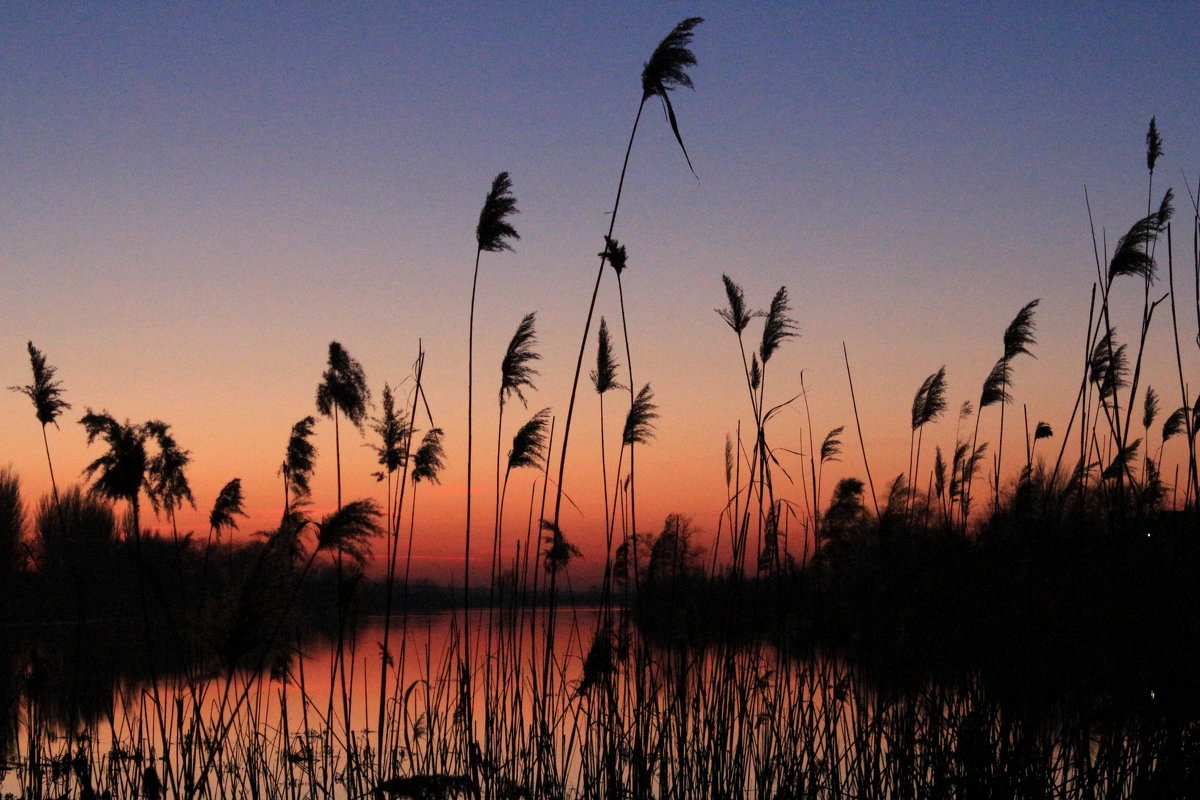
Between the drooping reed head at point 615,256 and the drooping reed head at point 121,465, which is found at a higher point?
the drooping reed head at point 615,256

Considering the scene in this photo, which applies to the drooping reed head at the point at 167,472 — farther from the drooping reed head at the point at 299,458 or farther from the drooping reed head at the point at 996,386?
the drooping reed head at the point at 996,386

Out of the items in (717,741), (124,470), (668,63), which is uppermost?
(668,63)

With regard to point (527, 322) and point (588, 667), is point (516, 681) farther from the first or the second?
point (527, 322)

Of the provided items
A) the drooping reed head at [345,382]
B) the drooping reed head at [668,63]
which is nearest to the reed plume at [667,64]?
the drooping reed head at [668,63]

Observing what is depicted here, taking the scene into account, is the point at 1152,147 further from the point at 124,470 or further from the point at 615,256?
the point at 124,470

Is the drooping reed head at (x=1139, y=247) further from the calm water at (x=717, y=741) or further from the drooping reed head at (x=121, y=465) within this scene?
the drooping reed head at (x=121, y=465)

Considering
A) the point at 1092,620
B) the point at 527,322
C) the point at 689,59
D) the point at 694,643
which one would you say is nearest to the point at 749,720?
the point at 694,643

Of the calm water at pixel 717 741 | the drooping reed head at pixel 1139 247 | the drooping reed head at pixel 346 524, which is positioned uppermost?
the drooping reed head at pixel 1139 247

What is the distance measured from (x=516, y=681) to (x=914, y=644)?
6.64ft

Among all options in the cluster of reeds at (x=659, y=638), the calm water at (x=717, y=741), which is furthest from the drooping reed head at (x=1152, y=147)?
the calm water at (x=717, y=741)

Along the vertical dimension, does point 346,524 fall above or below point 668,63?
below

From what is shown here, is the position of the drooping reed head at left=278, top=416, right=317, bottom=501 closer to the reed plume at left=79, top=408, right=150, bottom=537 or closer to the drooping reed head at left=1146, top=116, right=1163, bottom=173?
the reed plume at left=79, top=408, right=150, bottom=537

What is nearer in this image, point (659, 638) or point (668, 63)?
point (668, 63)

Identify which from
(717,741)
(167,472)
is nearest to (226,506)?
(167,472)
